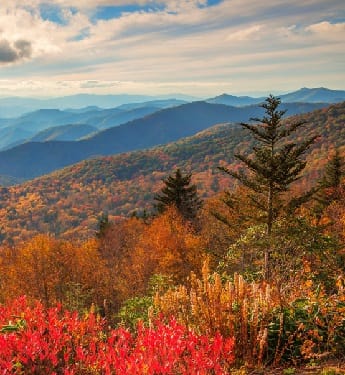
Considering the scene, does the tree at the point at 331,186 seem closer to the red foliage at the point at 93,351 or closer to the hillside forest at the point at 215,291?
the hillside forest at the point at 215,291

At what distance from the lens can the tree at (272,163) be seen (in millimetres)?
17203

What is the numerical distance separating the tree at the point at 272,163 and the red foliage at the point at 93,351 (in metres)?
11.5

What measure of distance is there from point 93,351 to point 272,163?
13.4m

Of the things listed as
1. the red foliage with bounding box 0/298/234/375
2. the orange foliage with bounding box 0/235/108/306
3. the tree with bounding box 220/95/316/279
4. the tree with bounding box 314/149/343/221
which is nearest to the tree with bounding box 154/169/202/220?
the orange foliage with bounding box 0/235/108/306

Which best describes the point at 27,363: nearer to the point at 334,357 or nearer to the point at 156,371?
the point at 156,371

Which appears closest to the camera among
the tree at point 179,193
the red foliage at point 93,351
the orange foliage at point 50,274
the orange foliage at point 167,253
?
the red foliage at point 93,351

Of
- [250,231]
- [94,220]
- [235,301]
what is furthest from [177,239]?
[94,220]

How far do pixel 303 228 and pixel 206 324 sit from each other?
33.8ft

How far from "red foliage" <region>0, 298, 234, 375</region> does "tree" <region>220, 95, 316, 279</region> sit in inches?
453

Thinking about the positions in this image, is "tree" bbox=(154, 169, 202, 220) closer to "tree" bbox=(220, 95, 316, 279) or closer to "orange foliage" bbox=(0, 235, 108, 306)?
"orange foliage" bbox=(0, 235, 108, 306)

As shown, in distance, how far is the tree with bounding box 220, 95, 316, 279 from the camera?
17.2 metres

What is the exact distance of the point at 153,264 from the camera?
37312 millimetres

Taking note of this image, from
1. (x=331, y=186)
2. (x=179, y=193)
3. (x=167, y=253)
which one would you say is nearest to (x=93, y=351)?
(x=167, y=253)

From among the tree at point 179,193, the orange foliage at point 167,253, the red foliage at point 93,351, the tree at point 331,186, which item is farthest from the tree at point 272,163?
the tree at point 179,193
